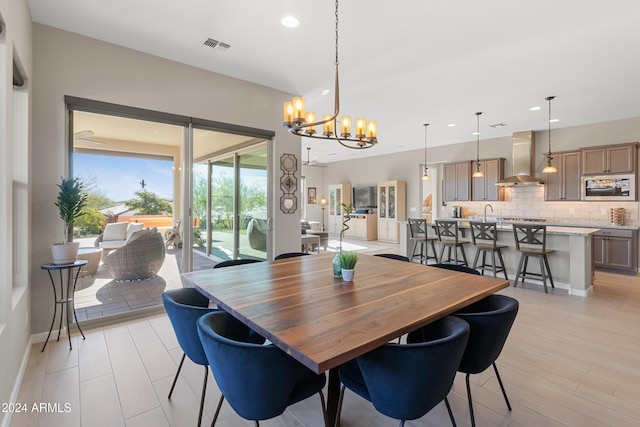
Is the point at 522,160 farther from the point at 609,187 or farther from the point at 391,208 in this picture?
the point at 391,208

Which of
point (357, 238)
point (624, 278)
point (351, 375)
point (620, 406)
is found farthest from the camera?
point (357, 238)

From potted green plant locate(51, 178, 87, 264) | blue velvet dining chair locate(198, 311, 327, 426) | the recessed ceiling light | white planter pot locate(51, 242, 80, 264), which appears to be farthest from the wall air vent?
blue velvet dining chair locate(198, 311, 327, 426)

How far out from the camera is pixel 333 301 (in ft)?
5.54

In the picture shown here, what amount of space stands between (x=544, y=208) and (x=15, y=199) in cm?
861

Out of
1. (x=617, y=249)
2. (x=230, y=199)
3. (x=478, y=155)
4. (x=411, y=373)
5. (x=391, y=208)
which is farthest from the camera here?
(x=391, y=208)

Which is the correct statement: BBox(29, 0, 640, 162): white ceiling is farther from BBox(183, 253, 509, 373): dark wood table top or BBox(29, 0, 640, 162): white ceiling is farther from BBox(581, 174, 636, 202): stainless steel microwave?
BBox(183, 253, 509, 373): dark wood table top

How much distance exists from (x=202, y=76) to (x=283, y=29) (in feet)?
4.68

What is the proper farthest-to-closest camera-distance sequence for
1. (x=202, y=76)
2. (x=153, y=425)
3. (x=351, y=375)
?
(x=202, y=76), (x=153, y=425), (x=351, y=375)

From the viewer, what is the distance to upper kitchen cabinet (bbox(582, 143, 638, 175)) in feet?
18.4

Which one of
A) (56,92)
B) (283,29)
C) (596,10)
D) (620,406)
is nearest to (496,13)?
(596,10)

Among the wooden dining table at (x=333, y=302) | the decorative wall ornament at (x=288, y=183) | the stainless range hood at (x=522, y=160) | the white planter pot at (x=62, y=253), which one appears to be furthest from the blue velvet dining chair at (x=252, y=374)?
the stainless range hood at (x=522, y=160)

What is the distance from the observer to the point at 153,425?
5.93 feet

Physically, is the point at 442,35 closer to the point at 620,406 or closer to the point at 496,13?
the point at 496,13

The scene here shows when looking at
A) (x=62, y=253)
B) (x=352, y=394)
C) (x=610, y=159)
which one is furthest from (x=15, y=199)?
(x=610, y=159)
